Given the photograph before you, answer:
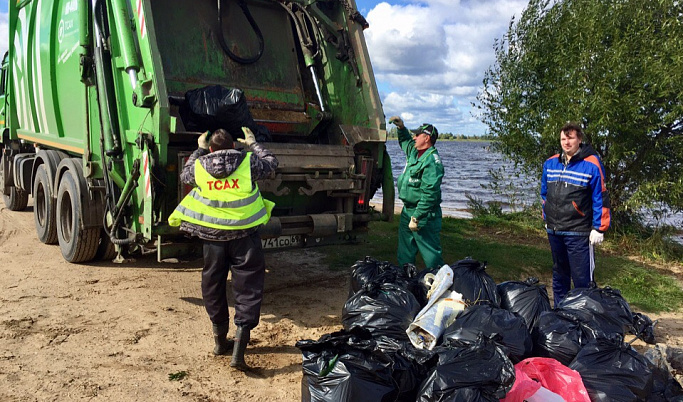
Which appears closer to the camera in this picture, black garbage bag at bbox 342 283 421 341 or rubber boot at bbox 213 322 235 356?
black garbage bag at bbox 342 283 421 341

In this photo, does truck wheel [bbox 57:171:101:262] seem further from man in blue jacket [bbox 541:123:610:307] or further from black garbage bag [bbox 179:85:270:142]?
man in blue jacket [bbox 541:123:610:307]

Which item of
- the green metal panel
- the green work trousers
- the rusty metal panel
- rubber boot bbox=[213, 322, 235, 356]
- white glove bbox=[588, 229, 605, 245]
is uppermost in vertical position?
the green metal panel

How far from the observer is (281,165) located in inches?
159

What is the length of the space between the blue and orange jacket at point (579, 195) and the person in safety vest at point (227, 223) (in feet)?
6.96

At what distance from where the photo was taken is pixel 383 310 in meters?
3.16

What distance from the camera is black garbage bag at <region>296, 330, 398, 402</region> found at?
227 centimetres

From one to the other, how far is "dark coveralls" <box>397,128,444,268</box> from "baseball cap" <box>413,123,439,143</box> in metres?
0.14

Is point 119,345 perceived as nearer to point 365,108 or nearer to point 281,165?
point 281,165

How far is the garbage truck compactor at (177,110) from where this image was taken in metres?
3.75

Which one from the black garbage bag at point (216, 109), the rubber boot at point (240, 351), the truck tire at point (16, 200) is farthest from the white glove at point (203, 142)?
the truck tire at point (16, 200)

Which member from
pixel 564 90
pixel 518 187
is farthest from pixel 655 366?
pixel 518 187

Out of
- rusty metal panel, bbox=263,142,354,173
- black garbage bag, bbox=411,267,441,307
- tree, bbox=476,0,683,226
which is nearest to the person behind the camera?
black garbage bag, bbox=411,267,441,307

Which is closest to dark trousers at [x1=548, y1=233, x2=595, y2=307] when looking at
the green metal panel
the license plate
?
the license plate

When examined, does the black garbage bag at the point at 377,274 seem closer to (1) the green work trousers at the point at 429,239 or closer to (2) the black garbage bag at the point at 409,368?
(1) the green work trousers at the point at 429,239
